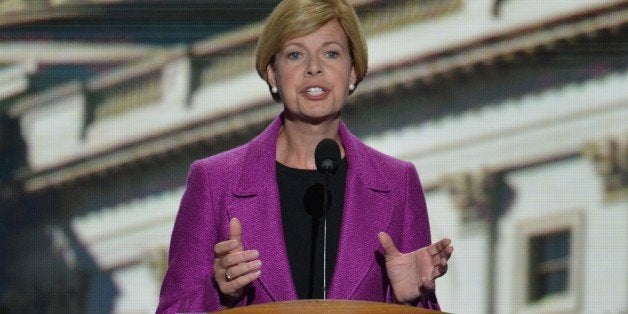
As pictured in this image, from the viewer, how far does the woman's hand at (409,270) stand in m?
3.72

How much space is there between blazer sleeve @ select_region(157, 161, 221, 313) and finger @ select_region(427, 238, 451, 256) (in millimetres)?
505

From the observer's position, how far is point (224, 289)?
12.1ft

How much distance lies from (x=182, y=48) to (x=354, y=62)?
147 inches

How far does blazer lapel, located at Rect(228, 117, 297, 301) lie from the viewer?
3840 millimetres

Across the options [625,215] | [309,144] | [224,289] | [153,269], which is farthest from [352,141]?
[153,269]

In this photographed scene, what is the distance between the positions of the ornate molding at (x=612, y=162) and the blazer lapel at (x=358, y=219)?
3131 millimetres

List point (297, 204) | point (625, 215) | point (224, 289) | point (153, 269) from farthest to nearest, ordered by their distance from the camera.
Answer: point (153, 269), point (625, 215), point (297, 204), point (224, 289)

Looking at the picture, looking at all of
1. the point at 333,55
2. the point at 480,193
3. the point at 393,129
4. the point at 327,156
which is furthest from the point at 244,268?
the point at 480,193

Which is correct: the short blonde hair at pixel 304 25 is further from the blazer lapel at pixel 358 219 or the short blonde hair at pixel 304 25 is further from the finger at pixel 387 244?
the finger at pixel 387 244

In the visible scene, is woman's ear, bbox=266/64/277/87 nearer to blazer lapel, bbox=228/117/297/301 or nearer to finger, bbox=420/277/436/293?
blazer lapel, bbox=228/117/297/301

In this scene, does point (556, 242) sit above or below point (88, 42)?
below

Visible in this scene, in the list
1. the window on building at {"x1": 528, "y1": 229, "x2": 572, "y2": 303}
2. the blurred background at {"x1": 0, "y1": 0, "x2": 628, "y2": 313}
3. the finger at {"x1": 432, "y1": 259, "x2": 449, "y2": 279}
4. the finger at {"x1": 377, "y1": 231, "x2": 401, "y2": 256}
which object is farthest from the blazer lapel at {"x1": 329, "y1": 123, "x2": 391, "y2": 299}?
the window on building at {"x1": 528, "y1": 229, "x2": 572, "y2": 303}

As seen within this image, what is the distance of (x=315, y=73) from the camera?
3.93 metres

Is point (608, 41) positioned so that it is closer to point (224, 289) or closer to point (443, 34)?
point (443, 34)
